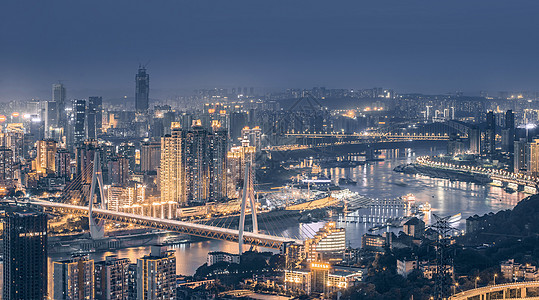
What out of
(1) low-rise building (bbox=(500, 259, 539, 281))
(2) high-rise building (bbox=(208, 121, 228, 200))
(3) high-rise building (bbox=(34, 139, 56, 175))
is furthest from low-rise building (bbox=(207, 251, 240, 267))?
(3) high-rise building (bbox=(34, 139, 56, 175))

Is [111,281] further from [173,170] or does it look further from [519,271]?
[173,170]

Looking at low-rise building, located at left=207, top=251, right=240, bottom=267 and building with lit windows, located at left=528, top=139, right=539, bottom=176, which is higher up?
building with lit windows, located at left=528, top=139, right=539, bottom=176

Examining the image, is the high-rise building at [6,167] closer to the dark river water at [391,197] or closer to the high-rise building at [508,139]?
the dark river water at [391,197]

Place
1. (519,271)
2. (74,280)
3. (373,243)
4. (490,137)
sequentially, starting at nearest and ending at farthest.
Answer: (74,280), (519,271), (373,243), (490,137)

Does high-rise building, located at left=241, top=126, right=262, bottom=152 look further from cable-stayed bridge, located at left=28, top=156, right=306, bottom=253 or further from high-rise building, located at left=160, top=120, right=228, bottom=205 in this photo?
high-rise building, located at left=160, top=120, right=228, bottom=205

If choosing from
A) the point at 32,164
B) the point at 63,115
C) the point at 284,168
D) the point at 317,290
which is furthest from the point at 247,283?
the point at 63,115

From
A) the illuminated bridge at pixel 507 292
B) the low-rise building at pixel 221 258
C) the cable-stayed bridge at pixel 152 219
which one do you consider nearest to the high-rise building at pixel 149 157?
the cable-stayed bridge at pixel 152 219

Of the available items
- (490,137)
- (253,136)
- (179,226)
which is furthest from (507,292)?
(490,137)
